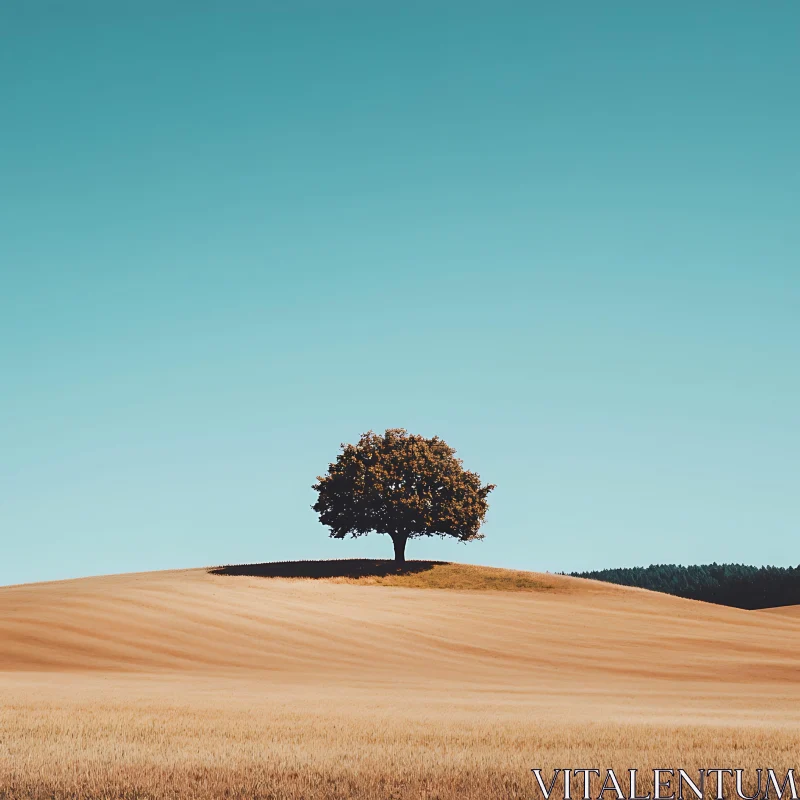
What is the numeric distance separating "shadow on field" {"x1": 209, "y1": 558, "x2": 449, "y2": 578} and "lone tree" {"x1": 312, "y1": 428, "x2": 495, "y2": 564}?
2.48 meters

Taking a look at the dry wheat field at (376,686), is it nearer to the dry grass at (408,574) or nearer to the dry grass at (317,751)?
the dry grass at (317,751)

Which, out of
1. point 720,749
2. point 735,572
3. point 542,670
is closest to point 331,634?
point 542,670

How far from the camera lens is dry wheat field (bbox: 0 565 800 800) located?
10.5 m

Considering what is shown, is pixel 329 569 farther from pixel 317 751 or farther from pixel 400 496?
pixel 317 751

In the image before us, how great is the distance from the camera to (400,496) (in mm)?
77562

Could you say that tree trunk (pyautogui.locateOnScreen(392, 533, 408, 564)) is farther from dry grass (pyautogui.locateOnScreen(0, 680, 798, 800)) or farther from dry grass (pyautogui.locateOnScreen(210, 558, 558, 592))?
dry grass (pyautogui.locateOnScreen(0, 680, 798, 800))

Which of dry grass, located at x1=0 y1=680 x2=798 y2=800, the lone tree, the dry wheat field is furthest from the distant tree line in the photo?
dry grass, located at x1=0 y1=680 x2=798 y2=800

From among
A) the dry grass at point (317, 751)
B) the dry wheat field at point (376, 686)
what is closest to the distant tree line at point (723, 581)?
the dry wheat field at point (376, 686)

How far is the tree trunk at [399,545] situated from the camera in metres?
80.0

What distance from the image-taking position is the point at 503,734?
44.0ft

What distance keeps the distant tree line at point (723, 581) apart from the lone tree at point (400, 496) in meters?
54.4

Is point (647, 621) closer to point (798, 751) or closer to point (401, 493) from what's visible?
point (401, 493)

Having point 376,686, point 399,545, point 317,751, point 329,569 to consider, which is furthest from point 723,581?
point 317,751

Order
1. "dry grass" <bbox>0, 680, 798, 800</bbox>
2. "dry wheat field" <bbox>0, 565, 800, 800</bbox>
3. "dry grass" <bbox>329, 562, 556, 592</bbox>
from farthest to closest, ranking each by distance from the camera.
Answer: "dry grass" <bbox>329, 562, 556, 592</bbox>
"dry wheat field" <bbox>0, 565, 800, 800</bbox>
"dry grass" <bbox>0, 680, 798, 800</bbox>
